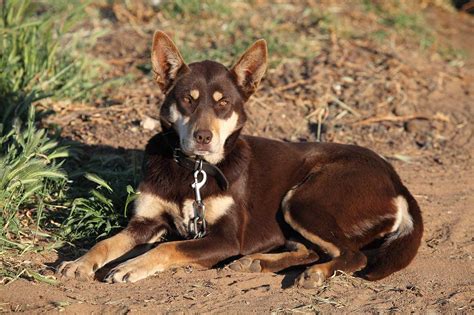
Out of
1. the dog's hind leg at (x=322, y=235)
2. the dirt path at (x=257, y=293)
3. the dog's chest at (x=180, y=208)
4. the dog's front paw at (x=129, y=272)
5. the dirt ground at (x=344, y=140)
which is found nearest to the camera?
the dirt path at (x=257, y=293)

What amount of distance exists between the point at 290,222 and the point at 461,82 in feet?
15.2

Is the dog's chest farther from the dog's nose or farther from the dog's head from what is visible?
the dog's nose

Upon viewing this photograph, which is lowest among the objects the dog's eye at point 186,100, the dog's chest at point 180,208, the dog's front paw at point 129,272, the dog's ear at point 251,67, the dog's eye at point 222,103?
the dog's front paw at point 129,272

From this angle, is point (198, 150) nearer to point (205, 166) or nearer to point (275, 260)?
point (205, 166)

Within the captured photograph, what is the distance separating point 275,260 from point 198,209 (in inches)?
24.0

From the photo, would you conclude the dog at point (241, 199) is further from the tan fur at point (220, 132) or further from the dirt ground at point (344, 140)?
the dirt ground at point (344, 140)

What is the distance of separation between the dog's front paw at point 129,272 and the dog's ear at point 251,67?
4.88ft

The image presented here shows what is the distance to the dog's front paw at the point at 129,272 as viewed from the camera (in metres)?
4.66

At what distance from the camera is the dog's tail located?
4.98 meters

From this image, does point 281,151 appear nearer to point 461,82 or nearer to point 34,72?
point 34,72

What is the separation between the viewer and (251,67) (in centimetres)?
540

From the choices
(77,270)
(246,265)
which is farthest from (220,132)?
(77,270)

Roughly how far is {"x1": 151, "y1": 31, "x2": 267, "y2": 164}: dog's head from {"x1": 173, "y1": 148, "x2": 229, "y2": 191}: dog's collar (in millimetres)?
83

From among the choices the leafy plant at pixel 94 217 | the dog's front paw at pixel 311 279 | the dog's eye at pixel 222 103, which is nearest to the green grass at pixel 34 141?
the leafy plant at pixel 94 217
